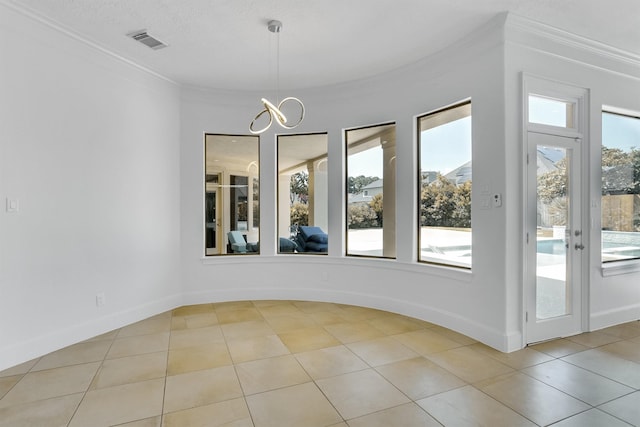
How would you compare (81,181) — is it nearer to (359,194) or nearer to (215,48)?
(215,48)

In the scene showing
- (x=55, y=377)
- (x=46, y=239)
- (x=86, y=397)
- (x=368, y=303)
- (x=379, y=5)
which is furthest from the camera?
(x=368, y=303)

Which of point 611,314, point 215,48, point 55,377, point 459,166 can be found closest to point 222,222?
point 215,48

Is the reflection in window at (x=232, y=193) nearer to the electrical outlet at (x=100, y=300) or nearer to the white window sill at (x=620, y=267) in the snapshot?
the electrical outlet at (x=100, y=300)

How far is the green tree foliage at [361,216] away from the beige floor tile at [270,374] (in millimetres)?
2209

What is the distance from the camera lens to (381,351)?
327 cm

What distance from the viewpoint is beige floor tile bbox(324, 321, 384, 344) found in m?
3.60

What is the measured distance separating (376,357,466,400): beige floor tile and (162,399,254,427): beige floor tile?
1123 millimetres

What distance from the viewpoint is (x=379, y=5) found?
117 inches

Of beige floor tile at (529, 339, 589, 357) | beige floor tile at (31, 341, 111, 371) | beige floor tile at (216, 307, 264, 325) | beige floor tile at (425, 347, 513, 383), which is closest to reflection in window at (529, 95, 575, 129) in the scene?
beige floor tile at (529, 339, 589, 357)

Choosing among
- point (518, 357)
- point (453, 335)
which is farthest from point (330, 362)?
point (518, 357)

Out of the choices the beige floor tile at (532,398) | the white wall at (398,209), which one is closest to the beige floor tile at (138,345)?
the white wall at (398,209)

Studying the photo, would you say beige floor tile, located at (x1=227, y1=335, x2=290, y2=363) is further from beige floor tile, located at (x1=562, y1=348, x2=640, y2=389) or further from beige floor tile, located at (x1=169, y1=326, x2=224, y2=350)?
beige floor tile, located at (x1=562, y1=348, x2=640, y2=389)

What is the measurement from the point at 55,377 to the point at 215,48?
3325mm

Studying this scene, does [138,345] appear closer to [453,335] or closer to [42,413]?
[42,413]
